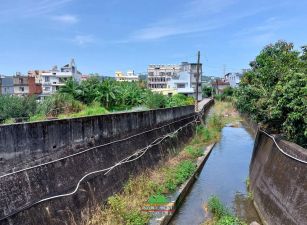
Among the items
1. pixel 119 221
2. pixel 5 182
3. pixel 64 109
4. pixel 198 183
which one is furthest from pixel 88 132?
pixel 64 109

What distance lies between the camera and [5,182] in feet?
22.8

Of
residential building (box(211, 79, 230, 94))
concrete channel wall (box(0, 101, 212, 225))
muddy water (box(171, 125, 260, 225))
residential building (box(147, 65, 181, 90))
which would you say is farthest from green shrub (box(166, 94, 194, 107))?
residential building (box(147, 65, 181, 90))

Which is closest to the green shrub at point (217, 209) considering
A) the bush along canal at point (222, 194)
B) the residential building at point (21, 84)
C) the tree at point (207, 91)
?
the bush along canal at point (222, 194)

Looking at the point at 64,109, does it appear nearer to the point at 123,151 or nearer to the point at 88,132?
the point at 123,151

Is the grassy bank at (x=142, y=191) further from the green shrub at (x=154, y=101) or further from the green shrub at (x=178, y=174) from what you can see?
the green shrub at (x=154, y=101)

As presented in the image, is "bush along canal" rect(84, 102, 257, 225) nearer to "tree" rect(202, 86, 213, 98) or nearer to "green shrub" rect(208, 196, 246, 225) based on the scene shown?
"green shrub" rect(208, 196, 246, 225)

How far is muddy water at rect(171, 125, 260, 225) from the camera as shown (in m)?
12.3

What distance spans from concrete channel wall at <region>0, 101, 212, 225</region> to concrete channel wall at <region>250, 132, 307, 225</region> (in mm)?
4771

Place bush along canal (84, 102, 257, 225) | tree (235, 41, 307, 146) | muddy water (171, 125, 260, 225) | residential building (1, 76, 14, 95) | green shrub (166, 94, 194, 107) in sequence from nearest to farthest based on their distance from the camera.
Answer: bush along canal (84, 102, 257, 225) < tree (235, 41, 307, 146) < muddy water (171, 125, 260, 225) < green shrub (166, 94, 194, 107) < residential building (1, 76, 14, 95)

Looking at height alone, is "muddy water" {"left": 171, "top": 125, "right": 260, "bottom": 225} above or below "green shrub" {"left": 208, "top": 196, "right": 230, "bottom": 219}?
below

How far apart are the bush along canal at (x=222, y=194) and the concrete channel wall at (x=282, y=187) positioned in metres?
0.85

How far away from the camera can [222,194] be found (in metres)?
15.1

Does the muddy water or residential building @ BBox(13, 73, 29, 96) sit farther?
residential building @ BBox(13, 73, 29, 96)

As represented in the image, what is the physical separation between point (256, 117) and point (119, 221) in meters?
9.63
